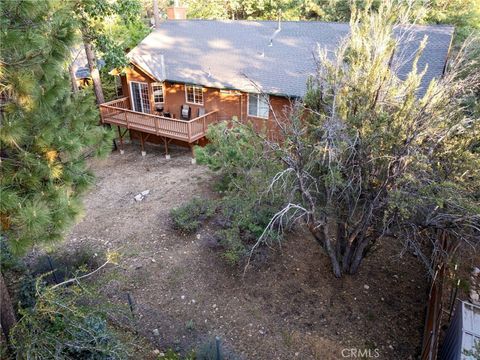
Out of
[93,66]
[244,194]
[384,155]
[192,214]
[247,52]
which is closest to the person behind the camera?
[384,155]

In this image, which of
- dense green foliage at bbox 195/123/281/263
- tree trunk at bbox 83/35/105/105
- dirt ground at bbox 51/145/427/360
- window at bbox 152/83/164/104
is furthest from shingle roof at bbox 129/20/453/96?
dirt ground at bbox 51/145/427/360

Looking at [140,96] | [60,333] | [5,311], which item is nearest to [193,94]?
[140,96]

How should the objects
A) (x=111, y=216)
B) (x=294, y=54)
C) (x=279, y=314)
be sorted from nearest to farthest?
1. (x=279, y=314)
2. (x=111, y=216)
3. (x=294, y=54)

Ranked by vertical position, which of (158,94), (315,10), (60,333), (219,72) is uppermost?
(315,10)

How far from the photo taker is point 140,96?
16984 mm

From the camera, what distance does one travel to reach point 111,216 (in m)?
10.7

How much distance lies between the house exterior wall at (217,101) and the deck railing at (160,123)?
1.77 ft

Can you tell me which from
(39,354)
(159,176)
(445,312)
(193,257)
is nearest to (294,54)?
(159,176)

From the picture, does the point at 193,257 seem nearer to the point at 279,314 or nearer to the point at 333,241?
the point at 279,314

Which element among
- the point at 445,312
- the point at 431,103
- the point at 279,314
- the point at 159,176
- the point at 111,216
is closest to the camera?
the point at 431,103

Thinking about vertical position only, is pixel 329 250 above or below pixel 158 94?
below

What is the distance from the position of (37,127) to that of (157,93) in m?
12.6

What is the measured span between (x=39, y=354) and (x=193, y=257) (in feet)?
14.3

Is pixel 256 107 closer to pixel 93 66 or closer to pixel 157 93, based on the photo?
pixel 157 93
